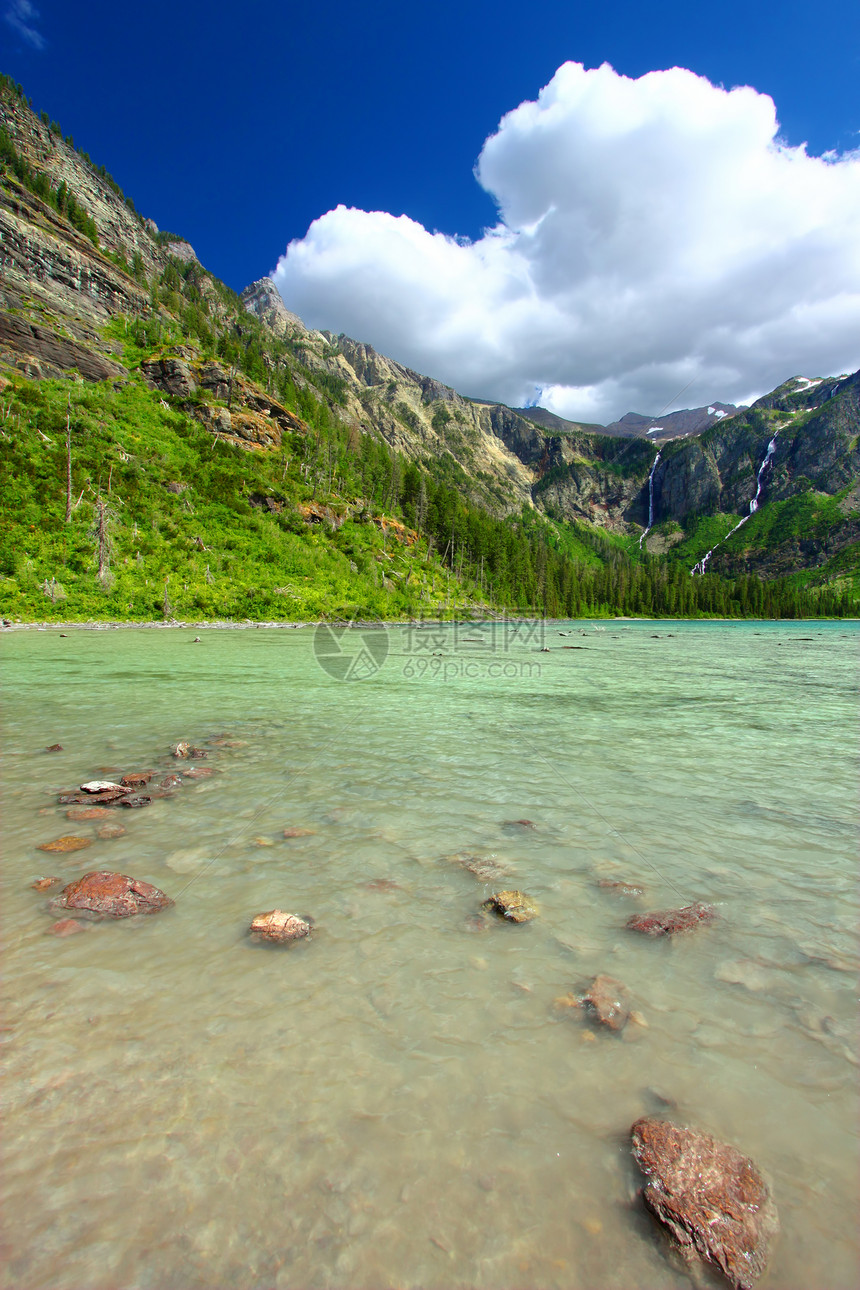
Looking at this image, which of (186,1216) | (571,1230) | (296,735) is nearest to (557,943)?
(571,1230)

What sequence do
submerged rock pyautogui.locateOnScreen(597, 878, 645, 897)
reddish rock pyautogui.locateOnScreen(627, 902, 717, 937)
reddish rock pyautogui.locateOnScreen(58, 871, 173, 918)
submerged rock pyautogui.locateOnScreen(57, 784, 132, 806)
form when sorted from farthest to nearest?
submerged rock pyautogui.locateOnScreen(57, 784, 132, 806)
submerged rock pyautogui.locateOnScreen(597, 878, 645, 897)
reddish rock pyautogui.locateOnScreen(58, 871, 173, 918)
reddish rock pyautogui.locateOnScreen(627, 902, 717, 937)

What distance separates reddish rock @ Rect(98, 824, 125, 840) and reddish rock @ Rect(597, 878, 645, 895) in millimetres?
5972

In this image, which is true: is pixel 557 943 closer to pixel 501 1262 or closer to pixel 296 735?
pixel 501 1262

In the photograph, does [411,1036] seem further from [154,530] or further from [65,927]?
[154,530]

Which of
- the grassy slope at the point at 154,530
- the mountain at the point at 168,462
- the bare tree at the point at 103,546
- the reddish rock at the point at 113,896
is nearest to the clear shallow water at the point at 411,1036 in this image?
the reddish rock at the point at 113,896

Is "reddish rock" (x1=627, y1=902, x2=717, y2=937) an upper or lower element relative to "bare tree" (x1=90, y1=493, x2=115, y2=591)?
lower

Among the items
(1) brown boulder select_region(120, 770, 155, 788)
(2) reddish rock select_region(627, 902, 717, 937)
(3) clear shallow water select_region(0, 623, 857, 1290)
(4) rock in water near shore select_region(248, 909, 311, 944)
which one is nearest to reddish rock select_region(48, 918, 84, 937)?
(3) clear shallow water select_region(0, 623, 857, 1290)

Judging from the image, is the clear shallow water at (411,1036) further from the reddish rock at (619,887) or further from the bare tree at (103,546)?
the bare tree at (103,546)

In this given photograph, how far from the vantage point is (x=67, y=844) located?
627 centimetres

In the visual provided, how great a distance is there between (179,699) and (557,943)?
1422 centimetres

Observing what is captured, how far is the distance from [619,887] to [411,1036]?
3.00m

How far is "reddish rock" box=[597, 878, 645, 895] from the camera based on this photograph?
5.55m

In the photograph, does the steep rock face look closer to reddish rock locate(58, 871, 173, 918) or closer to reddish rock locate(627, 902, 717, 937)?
reddish rock locate(58, 871, 173, 918)

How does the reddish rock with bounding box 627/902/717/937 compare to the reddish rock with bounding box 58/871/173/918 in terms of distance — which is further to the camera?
the reddish rock with bounding box 58/871/173/918
